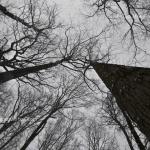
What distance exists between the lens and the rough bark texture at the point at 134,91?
2.64 metres

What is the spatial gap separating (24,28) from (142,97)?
7.23 m

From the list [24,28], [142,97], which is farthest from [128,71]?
[24,28]

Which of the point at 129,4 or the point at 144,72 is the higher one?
the point at 129,4

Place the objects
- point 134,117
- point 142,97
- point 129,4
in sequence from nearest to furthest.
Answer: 1. point 142,97
2. point 134,117
3. point 129,4

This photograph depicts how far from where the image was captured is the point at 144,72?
9.22ft

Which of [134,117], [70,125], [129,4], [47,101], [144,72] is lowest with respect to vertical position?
[134,117]

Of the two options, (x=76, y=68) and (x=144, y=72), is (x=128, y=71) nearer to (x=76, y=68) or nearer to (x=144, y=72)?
(x=144, y=72)

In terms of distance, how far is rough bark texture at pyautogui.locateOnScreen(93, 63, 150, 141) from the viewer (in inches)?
104

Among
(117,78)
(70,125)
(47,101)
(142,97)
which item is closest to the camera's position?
(142,97)

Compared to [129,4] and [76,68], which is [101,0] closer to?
[129,4]

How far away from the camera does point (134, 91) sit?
289cm

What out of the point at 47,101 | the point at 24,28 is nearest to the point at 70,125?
the point at 47,101

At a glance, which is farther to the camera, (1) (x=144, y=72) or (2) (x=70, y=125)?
(2) (x=70, y=125)

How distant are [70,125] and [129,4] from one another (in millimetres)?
11354
